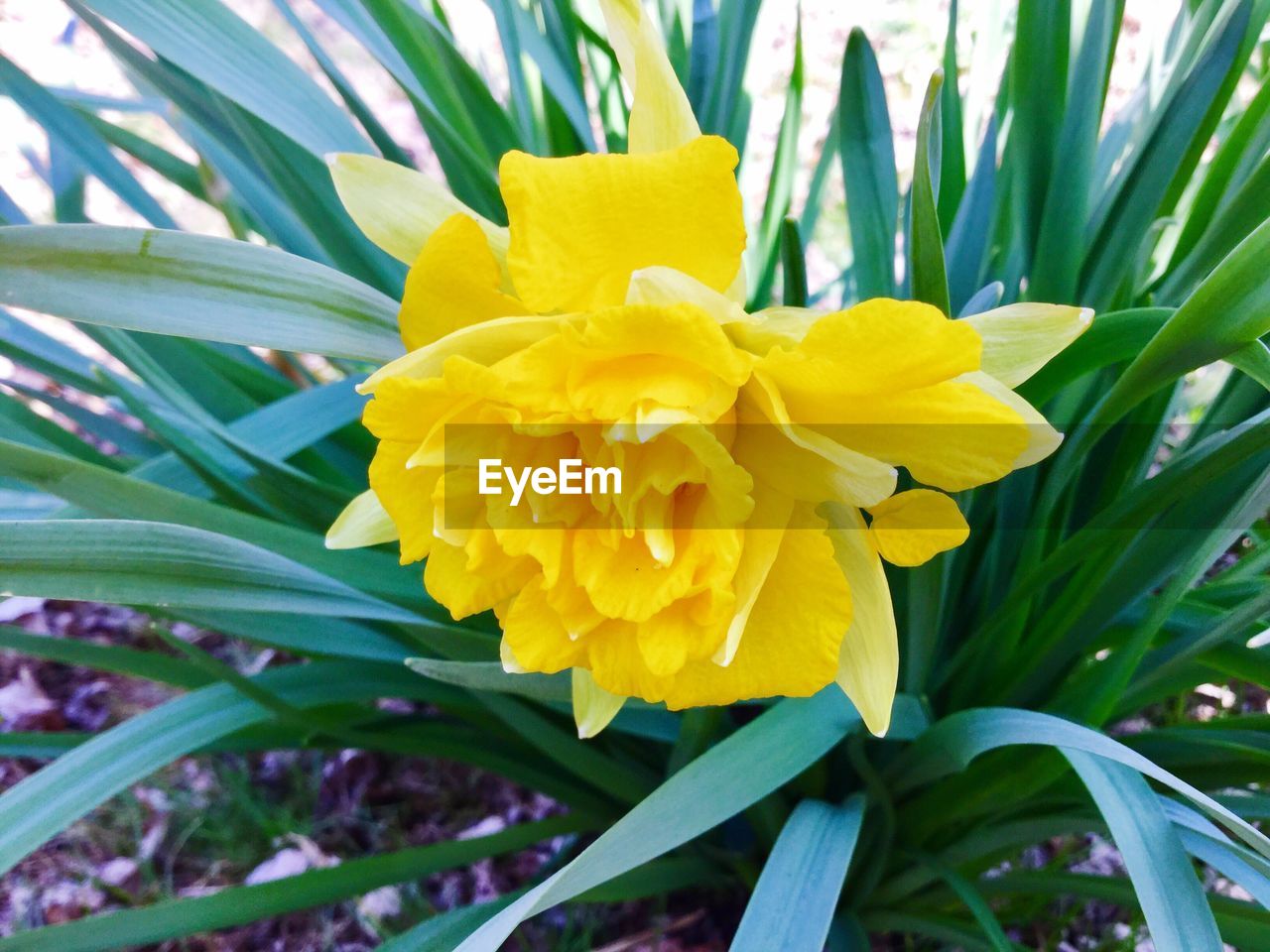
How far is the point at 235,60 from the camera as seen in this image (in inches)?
30.1

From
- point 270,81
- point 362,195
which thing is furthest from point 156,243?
point 270,81

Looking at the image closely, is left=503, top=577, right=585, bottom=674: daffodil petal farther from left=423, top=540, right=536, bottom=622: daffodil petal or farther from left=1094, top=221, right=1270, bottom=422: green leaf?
left=1094, top=221, right=1270, bottom=422: green leaf

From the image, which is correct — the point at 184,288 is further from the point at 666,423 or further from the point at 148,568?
the point at 666,423

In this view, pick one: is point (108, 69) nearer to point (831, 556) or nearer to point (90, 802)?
point (90, 802)

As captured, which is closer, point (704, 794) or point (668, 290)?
point (668, 290)

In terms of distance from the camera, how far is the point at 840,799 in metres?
1.02

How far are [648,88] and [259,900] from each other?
826mm

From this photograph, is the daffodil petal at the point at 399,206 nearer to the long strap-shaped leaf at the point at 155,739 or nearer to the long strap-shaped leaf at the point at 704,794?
the long strap-shaped leaf at the point at 704,794

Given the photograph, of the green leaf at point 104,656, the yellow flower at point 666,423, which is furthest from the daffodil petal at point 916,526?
the green leaf at point 104,656

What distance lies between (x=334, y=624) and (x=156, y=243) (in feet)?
1.55

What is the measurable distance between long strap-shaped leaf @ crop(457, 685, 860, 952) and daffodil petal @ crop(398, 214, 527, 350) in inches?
14.0

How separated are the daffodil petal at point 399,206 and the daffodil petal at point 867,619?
296 mm

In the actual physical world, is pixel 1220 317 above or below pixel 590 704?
above

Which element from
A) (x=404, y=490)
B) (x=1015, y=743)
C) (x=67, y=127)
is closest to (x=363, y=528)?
(x=404, y=490)
